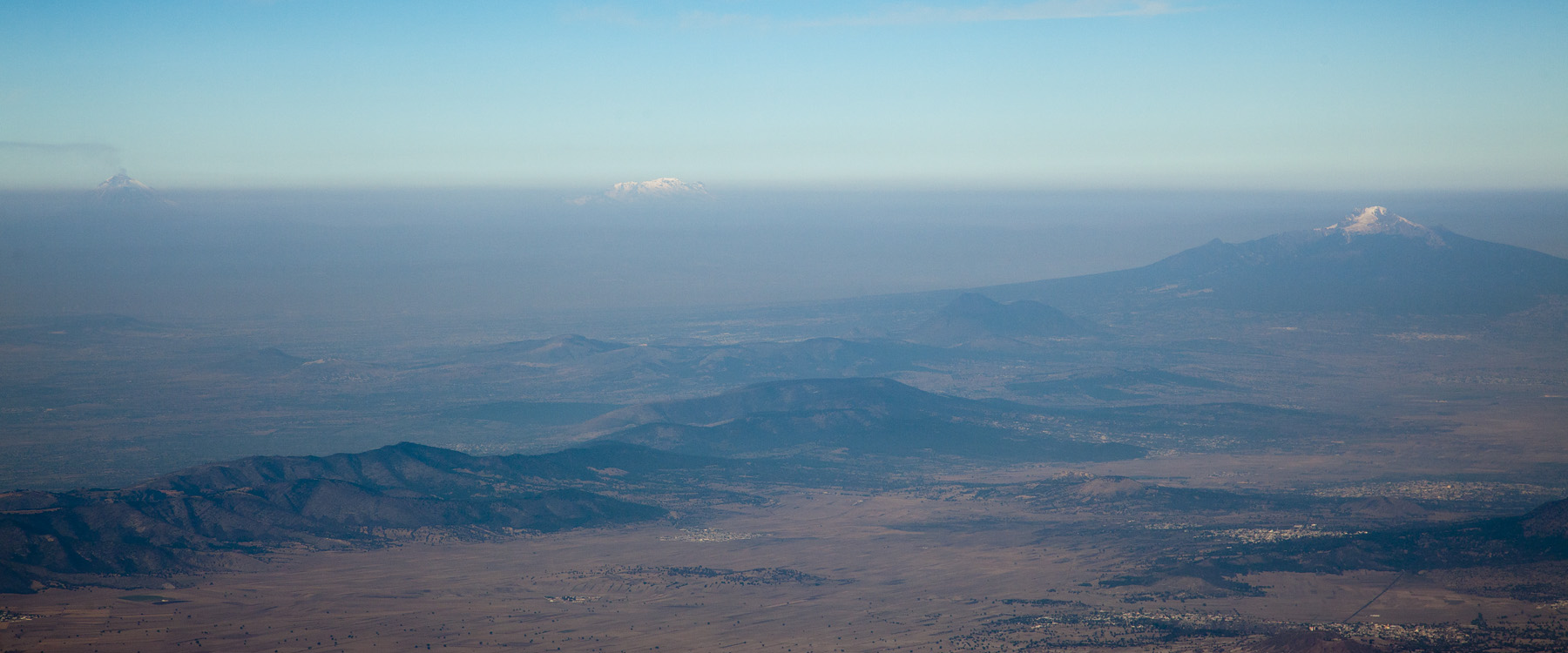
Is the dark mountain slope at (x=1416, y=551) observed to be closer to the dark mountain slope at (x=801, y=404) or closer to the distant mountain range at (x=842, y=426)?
the distant mountain range at (x=842, y=426)

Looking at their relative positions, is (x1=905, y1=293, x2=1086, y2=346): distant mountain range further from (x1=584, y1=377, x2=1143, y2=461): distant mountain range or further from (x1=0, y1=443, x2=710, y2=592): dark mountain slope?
(x1=0, y1=443, x2=710, y2=592): dark mountain slope

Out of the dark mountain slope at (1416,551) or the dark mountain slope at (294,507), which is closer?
the dark mountain slope at (1416,551)

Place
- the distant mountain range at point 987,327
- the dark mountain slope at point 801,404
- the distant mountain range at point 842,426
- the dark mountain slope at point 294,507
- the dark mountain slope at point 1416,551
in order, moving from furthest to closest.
Result: the distant mountain range at point 987,327, the dark mountain slope at point 801,404, the distant mountain range at point 842,426, the dark mountain slope at point 294,507, the dark mountain slope at point 1416,551

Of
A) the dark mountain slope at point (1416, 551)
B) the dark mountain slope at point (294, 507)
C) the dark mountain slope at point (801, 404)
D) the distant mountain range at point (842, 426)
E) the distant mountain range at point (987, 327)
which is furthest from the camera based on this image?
the distant mountain range at point (987, 327)

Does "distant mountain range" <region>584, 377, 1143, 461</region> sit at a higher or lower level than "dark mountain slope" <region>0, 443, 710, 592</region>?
lower

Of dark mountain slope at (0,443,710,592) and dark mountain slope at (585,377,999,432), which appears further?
dark mountain slope at (585,377,999,432)

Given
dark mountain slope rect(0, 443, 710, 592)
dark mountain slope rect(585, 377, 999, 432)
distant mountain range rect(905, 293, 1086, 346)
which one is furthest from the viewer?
distant mountain range rect(905, 293, 1086, 346)

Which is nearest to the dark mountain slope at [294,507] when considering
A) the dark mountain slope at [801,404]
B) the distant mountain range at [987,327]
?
the dark mountain slope at [801,404]

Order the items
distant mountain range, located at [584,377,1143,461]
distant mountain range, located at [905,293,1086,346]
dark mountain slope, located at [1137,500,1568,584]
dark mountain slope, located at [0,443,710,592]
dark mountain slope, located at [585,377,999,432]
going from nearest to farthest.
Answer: dark mountain slope, located at [1137,500,1568,584] → dark mountain slope, located at [0,443,710,592] → distant mountain range, located at [584,377,1143,461] → dark mountain slope, located at [585,377,999,432] → distant mountain range, located at [905,293,1086,346]

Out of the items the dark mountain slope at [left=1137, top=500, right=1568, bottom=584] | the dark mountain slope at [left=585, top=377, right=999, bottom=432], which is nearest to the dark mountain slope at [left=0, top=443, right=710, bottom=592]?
the dark mountain slope at [left=585, top=377, right=999, bottom=432]

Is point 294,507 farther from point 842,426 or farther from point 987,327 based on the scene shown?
point 987,327

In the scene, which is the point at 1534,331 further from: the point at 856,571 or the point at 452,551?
the point at 452,551
